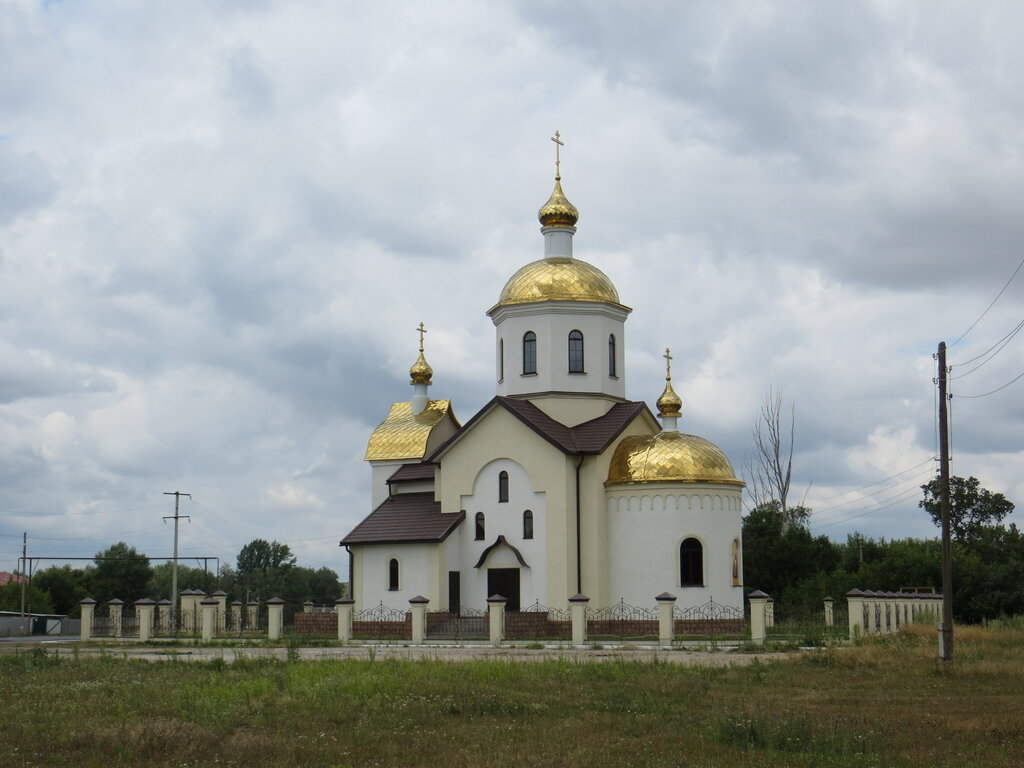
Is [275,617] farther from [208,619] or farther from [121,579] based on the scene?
[121,579]

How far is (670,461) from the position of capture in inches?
1187

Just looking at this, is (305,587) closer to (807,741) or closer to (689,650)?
(689,650)

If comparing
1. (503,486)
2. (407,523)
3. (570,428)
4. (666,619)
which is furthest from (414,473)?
(666,619)

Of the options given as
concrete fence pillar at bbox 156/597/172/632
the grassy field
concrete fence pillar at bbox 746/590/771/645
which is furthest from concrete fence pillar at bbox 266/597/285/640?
concrete fence pillar at bbox 746/590/771/645

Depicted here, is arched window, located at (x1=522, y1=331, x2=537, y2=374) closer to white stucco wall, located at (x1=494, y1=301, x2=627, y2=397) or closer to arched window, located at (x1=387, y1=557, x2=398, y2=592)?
white stucco wall, located at (x1=494, y1=301, x2=627, y2=397)

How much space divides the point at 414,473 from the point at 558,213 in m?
9.05

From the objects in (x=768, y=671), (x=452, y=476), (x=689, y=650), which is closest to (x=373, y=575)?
(x=452, y=476)

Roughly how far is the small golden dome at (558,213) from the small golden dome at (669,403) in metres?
6.05

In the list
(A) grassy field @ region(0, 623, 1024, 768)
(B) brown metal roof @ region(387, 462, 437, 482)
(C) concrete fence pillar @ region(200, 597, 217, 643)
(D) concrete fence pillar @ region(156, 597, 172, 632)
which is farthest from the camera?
(D) concrete fence pillar @ region(156, 597, 172, 632)

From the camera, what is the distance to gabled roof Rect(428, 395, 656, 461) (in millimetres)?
30641

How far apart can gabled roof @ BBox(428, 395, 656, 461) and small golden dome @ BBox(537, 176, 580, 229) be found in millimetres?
5571

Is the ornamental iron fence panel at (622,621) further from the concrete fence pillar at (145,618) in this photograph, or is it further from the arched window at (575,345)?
the concrete fence pillar at (145,618)

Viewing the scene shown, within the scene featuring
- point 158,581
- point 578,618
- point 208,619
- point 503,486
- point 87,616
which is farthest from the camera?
point 158,581

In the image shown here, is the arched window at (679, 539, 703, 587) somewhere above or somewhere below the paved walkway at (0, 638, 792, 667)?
above
